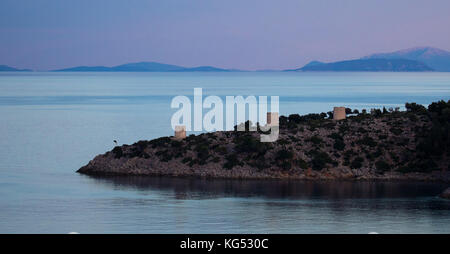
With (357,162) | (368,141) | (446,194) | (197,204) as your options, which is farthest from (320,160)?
(197,204)

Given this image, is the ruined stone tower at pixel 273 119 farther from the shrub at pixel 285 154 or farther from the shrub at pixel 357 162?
the shrub at pixel 357 162

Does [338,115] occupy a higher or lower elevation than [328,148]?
higher

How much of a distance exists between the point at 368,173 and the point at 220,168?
23.5ft

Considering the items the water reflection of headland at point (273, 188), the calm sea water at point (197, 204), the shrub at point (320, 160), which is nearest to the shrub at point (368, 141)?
the shrub at point (320, 160)

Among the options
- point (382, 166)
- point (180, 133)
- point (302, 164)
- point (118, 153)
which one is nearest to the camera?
point (302, 164)

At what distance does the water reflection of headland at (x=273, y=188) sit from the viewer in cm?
3825

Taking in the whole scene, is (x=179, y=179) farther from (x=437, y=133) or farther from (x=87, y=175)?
(x=437, y=133)

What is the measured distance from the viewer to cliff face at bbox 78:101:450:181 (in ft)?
141

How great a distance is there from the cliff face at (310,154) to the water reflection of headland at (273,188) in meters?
Result: 0.92

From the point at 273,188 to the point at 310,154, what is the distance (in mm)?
4367

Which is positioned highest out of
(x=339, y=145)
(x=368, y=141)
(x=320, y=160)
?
(x=368, y=141)

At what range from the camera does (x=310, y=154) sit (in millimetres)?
43781

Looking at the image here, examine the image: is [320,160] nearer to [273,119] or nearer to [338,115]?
[273,119]

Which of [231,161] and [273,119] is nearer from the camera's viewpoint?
[231,161]
